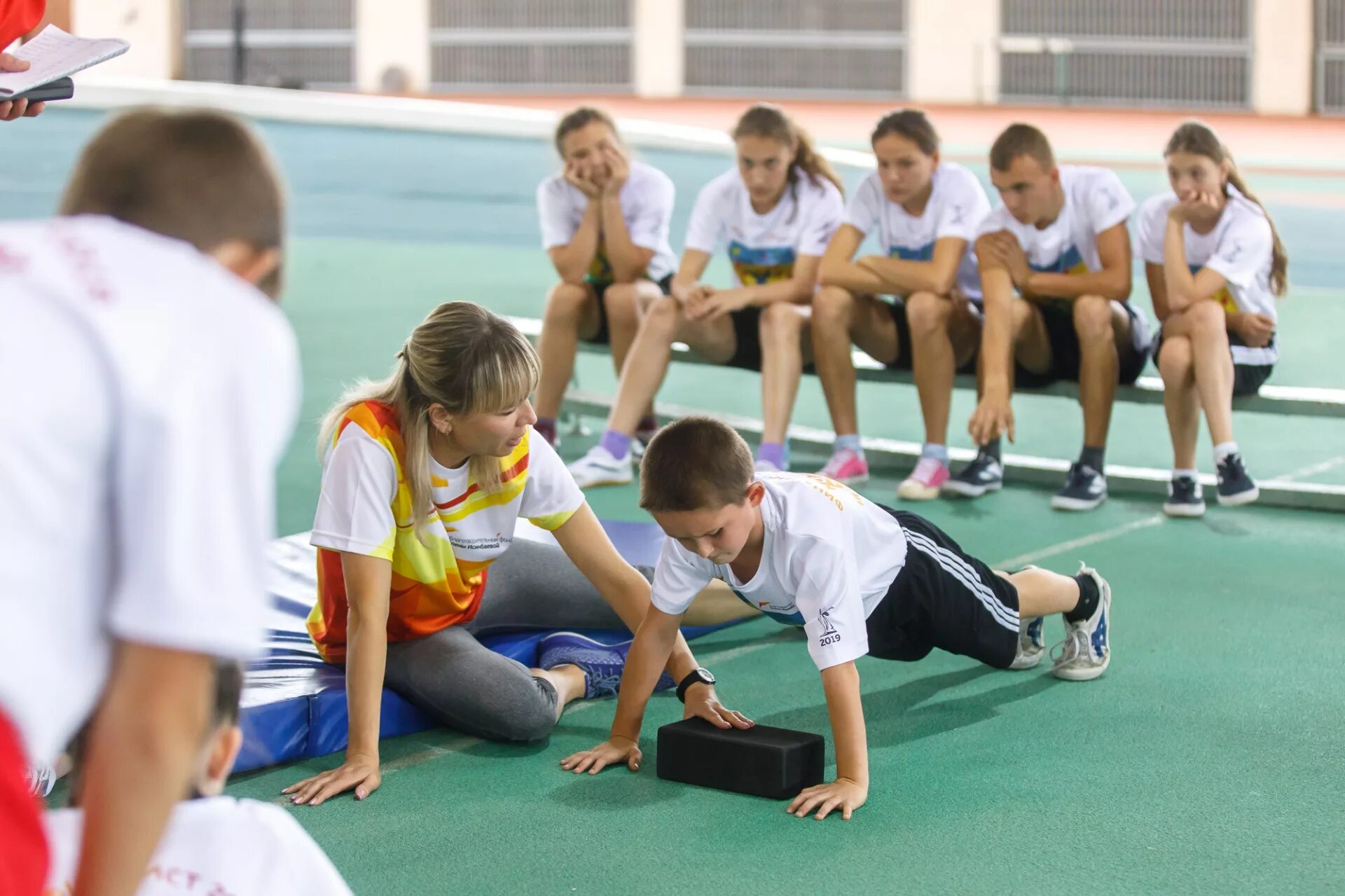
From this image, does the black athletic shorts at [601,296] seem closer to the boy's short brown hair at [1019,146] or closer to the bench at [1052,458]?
the bench at [1052,458]

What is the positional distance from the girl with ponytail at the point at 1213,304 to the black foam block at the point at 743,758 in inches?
95.7

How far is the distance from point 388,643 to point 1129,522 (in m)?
2.54

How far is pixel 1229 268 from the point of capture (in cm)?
461

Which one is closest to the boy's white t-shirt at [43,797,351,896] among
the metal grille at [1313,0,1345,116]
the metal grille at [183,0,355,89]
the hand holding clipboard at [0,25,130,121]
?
the hand holding clipboard at [0,25,130,121]

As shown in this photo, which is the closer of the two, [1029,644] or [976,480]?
[1029,644]

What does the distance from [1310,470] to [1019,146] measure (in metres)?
1.64

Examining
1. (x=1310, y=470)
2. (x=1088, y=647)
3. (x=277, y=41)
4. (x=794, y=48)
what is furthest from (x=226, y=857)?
(x=277, y=41)

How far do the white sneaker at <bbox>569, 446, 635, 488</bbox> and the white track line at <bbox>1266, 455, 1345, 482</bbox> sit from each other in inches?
86.4

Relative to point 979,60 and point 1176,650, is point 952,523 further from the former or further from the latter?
point 979,60

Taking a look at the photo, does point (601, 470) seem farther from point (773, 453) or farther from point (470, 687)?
point (470, 687)

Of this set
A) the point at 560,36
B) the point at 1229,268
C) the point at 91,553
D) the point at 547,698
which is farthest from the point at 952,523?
the point at 560,36

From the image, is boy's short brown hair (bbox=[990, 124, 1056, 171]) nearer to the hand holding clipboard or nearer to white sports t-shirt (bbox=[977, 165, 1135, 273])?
white sports t-shirt (bbox=[977, 165, 1135, 273])

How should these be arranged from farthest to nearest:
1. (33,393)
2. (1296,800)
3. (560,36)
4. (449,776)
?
(560,36) < (449,776) < (1296,800) < (33,393)

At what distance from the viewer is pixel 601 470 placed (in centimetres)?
506
